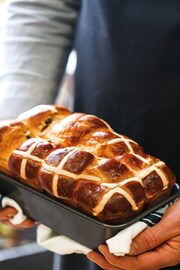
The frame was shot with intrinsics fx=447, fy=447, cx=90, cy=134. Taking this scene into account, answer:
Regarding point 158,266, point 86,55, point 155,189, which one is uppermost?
point 86,55

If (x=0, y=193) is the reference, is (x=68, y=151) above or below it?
above

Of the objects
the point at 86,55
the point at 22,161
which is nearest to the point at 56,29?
the point at 86,55

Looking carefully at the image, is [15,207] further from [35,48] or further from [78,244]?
[35,48]

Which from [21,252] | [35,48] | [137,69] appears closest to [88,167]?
[137,69]

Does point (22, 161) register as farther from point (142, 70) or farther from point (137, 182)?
point (142, 70)

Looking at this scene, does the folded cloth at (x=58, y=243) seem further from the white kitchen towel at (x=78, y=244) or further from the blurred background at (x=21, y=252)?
the blurred background at (x=21, y=252)

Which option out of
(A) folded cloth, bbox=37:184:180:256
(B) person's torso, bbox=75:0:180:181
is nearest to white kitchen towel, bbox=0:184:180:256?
(A) folded cloth, bbox=37:184:180:256

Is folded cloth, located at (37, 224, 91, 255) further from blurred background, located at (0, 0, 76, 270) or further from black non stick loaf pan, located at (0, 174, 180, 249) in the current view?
blurred background, located at (0, 0, 76, 270)
